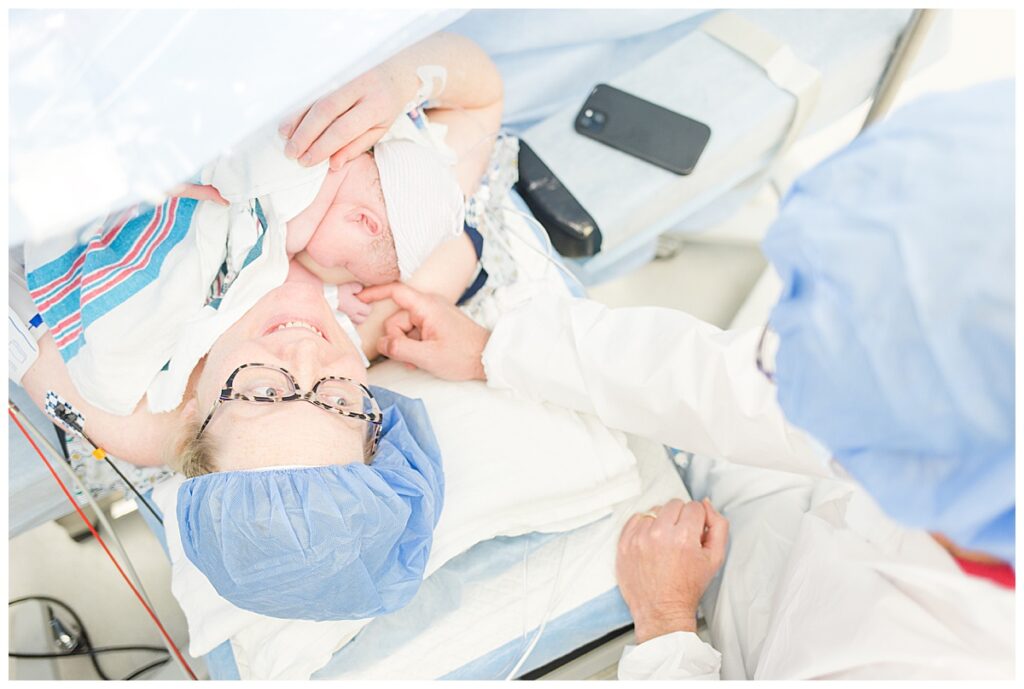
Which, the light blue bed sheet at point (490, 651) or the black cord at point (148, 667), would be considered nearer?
the light blue bed sheet at point (490, 651)

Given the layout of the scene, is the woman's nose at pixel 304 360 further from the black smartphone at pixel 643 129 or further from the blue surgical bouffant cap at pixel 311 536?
the black smartphone at pixel 643 129

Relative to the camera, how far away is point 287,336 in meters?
1.09

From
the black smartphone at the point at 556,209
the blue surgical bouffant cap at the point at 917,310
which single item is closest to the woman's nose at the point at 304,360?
the black smartphone at the point at 556,209

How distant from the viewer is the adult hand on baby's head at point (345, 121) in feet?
3.46

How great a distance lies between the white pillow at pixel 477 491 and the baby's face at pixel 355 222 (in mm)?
235

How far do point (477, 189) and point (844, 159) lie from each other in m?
0.86

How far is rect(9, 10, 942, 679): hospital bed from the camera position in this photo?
27.5 inches

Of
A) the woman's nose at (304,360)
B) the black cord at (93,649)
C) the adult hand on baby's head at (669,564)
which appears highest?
the woman's nose at (304,360)

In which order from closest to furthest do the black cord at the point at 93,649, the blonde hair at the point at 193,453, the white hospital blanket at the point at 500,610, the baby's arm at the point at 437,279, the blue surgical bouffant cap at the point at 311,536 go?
the blue surgical bouffant cap at the point at 311,536, the blonde hair at the point at 193,453, the white hospital blanket at the point at 500,610, the baby's arm at the point at 437,279, the black cord at the point at 93,649

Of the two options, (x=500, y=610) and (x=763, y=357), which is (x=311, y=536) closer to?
(x=500, y=610)

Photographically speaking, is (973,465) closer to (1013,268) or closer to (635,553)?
(1013,268)

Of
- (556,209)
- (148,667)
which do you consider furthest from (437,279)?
(148,667)

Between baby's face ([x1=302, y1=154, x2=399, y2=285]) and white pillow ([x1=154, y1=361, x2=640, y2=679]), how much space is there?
235 millimetres

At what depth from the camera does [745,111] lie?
141cm
